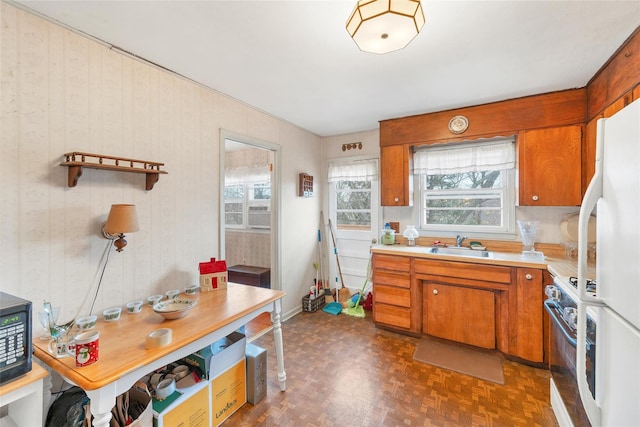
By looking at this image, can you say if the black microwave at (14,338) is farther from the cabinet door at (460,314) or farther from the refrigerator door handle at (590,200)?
the cabinet door at (460,314)

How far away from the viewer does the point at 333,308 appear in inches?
139

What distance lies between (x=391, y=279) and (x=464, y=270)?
0.73 metres

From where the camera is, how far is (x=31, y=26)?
141 cm

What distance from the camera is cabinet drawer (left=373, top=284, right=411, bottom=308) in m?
2.83

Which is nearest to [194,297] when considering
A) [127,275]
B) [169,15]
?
[127,275]

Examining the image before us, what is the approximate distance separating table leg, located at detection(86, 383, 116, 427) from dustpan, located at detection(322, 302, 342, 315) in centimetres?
263

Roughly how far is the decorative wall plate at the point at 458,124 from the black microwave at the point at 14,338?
3.44 meters

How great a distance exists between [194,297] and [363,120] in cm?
267

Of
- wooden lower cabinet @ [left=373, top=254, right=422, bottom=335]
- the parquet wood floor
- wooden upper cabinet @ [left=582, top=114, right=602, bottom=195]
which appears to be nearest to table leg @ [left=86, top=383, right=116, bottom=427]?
the parquet wood floor

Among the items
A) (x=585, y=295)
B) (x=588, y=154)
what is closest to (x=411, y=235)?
(x=588, y=154)

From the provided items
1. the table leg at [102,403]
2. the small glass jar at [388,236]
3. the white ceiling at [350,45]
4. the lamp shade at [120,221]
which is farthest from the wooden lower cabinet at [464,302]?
the table leg at [102,403]

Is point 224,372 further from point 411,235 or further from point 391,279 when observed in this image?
point 411,235

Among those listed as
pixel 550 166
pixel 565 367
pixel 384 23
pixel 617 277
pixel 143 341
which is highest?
pixel 384 23

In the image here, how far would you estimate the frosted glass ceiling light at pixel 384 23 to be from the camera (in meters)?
1.14
